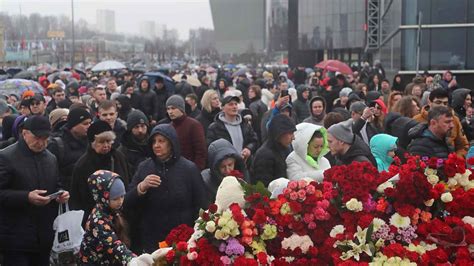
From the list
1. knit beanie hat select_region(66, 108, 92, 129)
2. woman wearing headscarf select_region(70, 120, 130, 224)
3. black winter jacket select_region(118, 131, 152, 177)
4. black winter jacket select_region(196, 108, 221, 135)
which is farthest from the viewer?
black winter jacket select_region(196, 108, 221, 135)

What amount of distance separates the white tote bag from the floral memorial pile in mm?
2121

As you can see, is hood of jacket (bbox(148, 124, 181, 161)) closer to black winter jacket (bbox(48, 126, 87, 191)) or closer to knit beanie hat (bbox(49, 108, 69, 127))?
black winter jacket (bbox(48, 126, 87, 191))

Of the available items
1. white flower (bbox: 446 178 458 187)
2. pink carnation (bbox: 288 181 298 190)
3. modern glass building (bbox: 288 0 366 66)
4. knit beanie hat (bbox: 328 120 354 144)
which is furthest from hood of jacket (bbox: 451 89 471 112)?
modern glass building (bbox: 288 0 366 66)

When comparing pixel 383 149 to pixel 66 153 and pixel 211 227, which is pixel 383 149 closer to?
pixel 66 153

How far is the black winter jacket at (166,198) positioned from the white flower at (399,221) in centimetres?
250

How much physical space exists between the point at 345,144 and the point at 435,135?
1.08 m

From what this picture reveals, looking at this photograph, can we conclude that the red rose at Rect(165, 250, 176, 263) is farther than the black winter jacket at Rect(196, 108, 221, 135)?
No

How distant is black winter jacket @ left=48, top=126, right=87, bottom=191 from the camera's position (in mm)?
7143

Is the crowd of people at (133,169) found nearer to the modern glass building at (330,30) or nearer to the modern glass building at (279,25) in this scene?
the modern glass building at (330,30)

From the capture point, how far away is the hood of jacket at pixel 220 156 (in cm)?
623

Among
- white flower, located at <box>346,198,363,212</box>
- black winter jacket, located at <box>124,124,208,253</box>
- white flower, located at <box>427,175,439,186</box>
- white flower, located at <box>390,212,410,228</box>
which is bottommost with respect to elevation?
black winter jacket, located at <box>124,124,208,253</box>

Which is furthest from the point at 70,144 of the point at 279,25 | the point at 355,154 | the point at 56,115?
the point at 279,25

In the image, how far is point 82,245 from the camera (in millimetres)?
5285

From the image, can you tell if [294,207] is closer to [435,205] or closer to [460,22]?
[435,205]
